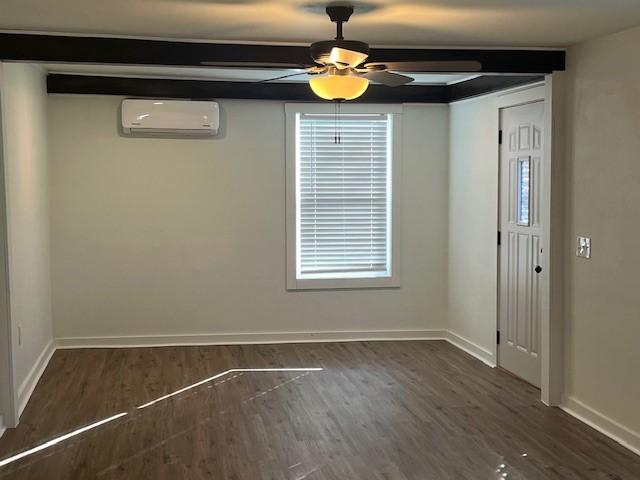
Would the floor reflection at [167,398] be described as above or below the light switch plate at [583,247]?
below

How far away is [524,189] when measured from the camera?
5.62 meters

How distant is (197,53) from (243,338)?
3.18 m

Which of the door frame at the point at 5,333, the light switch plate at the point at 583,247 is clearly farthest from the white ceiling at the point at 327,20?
the light switch plate at the point at 583,247

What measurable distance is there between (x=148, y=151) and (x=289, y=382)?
252cm

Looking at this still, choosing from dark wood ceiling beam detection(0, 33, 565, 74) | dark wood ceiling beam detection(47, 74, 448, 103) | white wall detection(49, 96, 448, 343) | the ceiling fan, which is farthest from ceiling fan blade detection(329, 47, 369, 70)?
white wall detection(49, 96, 448, 343)

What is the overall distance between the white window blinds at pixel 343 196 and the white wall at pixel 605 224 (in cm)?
249

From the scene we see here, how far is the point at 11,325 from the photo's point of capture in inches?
180

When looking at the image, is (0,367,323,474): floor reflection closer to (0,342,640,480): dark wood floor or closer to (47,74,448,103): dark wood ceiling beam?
(0,342,640,480): dark wood floor

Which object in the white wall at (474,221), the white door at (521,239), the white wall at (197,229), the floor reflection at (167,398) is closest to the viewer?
the floor reflection at (167,398)

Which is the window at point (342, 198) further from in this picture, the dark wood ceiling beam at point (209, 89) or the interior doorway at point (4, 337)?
the interior doorway at point (4, 337)

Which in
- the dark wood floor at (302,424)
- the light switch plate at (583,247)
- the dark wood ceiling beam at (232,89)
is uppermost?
the dark wood ceiling beam at (232,89)

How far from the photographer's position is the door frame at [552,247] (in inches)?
194

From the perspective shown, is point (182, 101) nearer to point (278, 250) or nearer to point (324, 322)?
point (278, 250)

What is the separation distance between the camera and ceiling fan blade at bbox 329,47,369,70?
3.55 m
